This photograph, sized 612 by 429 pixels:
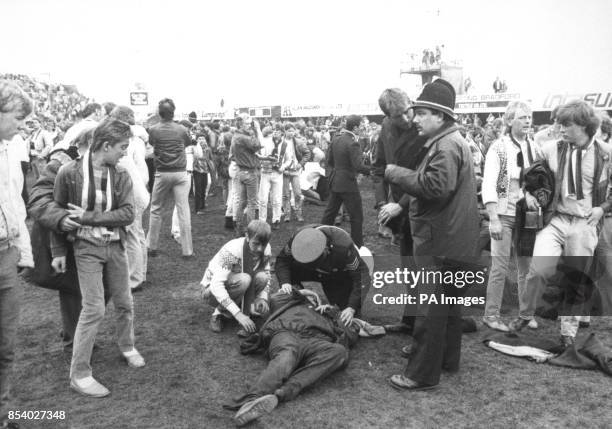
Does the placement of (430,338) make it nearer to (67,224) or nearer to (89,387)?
(89,387)

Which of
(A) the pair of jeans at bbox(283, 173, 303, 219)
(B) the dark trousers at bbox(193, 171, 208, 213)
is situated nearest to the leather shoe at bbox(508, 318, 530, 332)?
(A) the pair of jeans at bbox(283, 173, 303, 219)

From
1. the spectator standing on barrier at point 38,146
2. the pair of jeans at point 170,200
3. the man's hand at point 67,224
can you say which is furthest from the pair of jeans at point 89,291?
the spectator standing on barrier at point 38,146

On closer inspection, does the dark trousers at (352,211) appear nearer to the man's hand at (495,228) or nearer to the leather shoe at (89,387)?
the man's hand at (495,228)

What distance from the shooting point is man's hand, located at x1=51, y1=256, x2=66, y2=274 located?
12.3 feet

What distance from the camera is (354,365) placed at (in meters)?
4.34

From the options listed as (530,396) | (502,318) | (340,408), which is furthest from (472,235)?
(502,318)

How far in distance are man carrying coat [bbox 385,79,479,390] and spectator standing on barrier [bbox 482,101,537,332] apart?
1.23 metres

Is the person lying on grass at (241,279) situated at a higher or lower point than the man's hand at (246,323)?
higher

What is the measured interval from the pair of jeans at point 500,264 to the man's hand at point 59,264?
3.64m

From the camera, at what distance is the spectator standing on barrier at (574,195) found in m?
4.41

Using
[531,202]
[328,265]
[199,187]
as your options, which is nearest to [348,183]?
[328,265]

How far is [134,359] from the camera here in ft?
13.8

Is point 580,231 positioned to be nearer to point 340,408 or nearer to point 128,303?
point 340,408

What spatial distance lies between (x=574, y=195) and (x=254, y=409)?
10.1 feet
